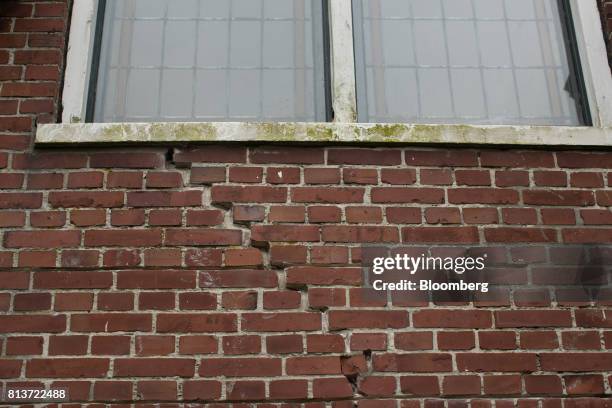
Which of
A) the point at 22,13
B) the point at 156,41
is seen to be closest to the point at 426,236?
the point at 156,41

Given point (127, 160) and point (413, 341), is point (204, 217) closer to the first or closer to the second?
point (127, 160)

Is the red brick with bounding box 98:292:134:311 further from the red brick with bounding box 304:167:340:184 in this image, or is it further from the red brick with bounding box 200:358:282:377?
the red brick with bounding box 304:167:340:184

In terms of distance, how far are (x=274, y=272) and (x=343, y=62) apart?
3.26 feet

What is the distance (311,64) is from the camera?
9.82ft

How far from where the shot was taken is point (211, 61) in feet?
9.89

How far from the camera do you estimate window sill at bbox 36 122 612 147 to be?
107 inches

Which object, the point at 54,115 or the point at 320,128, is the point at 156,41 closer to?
the point at 54,115

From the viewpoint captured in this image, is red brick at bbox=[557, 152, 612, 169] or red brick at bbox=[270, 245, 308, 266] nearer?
red brick at bbox=[270, 245, 308, 266]

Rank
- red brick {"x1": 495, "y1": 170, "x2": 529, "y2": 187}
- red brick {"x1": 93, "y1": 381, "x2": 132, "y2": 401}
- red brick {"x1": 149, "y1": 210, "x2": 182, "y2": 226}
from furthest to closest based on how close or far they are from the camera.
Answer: red brick {"x1": 495, "y1": 170, "x2": 529, "y2": 187} → red brick {"x1": 149, "y1": 210, "x2": 182, "y2": 226} → red brick {"x1": 93, "y1": 381, "x2": 132, "y2": 401}

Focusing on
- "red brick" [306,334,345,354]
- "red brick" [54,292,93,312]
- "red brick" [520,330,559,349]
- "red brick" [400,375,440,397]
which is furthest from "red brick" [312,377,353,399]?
"red brick" [54,292,93,312]

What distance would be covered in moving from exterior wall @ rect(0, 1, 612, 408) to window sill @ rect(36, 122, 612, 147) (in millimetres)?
54

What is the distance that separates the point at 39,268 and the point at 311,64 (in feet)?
4.77

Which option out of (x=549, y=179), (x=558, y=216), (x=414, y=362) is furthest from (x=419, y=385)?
(x=549, y=179)

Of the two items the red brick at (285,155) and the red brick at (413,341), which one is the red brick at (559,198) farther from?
the red brick at (285,155)
